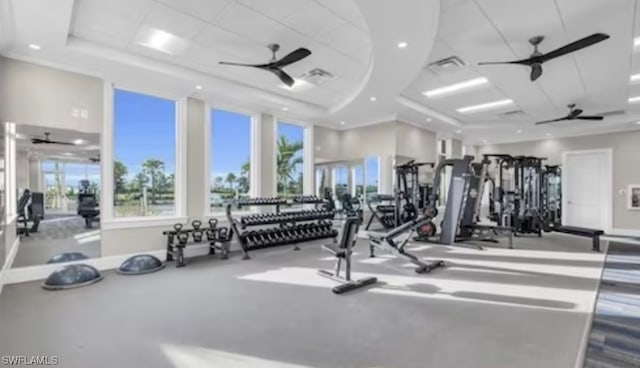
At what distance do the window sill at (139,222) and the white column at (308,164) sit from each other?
10.6 feet

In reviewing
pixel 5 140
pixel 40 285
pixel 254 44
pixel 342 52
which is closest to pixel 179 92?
pixel 254 44

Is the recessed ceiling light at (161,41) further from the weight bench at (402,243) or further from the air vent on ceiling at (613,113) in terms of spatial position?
the air vent on ceiling at (613,113)

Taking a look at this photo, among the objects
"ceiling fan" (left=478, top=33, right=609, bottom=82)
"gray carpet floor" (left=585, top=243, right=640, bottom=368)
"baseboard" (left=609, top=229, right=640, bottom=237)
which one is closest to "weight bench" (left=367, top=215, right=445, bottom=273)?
"gray carpet floor" (left=585, top=243, right=640, bottom=368)

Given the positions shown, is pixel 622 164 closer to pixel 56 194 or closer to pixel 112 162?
pixel 112 162

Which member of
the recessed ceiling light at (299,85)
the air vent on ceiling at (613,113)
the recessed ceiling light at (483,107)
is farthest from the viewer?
the air vent on ceiling at (613,113)

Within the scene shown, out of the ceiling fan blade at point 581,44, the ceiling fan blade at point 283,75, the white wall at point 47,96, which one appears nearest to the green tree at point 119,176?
the white wall at point 47,96

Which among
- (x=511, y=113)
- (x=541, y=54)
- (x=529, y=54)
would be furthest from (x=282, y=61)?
(x=511, y=113)

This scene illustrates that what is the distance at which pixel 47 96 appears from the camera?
4645 mm

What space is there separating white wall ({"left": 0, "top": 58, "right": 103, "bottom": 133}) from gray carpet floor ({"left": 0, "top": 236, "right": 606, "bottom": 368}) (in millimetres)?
2254

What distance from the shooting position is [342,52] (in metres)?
4.86

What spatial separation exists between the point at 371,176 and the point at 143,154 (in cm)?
551

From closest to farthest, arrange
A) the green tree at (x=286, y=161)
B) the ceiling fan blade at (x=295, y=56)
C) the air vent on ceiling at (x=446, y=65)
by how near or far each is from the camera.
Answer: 1. the ceiling fan blade at (x=295, y=56)
2. the air vent on ceiling at (x=446, y=65)
3. the green tree at (x=286, y=161)

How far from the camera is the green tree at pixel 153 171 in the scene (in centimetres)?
586

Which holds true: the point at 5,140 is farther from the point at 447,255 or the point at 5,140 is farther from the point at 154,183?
the point at 447,255
